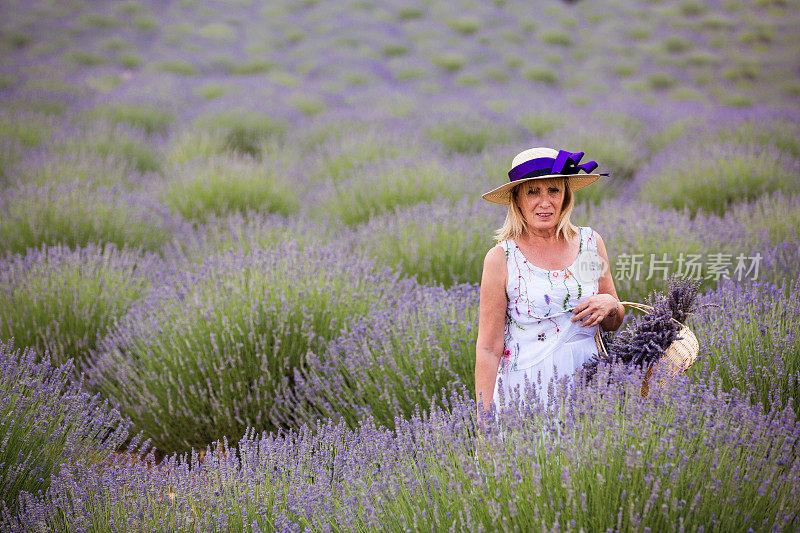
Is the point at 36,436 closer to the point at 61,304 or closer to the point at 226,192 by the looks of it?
the point at 61,304

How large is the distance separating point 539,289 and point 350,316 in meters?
1.12

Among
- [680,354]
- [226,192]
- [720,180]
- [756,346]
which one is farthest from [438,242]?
[720,180]

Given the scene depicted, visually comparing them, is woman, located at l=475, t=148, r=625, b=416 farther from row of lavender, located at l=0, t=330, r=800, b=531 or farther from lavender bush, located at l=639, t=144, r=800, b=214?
lavender bush, located at l=639, t=144, r=800, b=214

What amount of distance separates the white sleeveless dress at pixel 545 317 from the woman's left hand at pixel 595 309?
0.06 m

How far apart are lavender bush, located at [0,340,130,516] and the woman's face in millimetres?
1432

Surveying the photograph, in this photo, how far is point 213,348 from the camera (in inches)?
97.9

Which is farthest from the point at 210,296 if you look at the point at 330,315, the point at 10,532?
the point at 10,532

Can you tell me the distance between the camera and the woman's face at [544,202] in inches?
69.0

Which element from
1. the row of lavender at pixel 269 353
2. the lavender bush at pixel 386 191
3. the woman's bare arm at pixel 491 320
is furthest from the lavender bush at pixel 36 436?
the lavender bush at pixel 386 191

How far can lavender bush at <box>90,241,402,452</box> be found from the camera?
2430 millimetres

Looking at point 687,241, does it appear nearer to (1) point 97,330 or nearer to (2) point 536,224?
(2) point 536,224

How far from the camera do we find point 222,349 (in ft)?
8.24

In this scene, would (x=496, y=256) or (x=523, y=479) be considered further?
(x=496, y=256)

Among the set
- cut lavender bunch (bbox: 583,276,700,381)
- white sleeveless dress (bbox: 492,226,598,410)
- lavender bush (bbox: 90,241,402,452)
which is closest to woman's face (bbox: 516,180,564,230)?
white sleeveless dress (bbox: 492,226,598,410)
